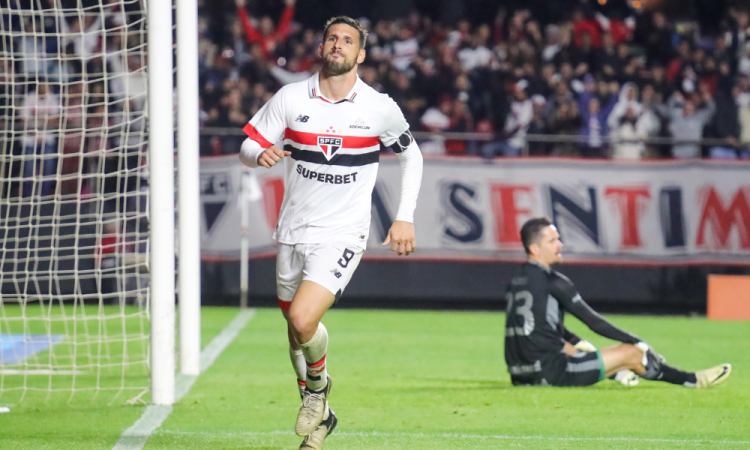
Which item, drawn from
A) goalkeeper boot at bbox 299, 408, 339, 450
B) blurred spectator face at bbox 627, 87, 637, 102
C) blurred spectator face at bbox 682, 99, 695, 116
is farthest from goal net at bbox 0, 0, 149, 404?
blurred spectator face at bbox 682, 99, 695, 116

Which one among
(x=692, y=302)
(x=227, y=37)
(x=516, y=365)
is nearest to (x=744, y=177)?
(x=692, y=302)

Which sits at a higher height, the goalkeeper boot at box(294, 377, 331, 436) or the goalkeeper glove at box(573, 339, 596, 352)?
the goalkeeper boot at box(294, 377, 331, 436)

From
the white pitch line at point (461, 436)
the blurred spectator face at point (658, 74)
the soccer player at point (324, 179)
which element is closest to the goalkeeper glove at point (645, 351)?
the white pitch line at point (461, 436)

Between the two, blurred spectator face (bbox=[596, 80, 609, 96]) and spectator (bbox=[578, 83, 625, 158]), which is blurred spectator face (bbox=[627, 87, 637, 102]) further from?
blurred spectator face (bbox=[596, 80, 609, 96])

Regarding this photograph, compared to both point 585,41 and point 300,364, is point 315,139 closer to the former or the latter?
point 300,364

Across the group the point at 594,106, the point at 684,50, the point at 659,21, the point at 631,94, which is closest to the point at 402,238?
the point at 594,106

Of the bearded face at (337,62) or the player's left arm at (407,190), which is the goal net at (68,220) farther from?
the bearded face at (337,62)

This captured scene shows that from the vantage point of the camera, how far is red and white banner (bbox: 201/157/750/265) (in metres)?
14.2

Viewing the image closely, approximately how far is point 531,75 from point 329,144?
12135mm

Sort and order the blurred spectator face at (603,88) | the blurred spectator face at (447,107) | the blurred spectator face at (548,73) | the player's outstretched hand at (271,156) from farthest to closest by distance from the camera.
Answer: the blurred spectator face at (548,73) → the blurred spectator face at (447,107) → the blurred spectator face at (603,88) → the player's outstretched hand at (271,156)

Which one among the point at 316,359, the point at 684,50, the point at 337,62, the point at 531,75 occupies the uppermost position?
the point at 684,50

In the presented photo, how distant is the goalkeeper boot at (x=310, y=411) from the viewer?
5.32 meters

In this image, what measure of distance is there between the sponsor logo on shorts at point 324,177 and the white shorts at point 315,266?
1.13 feet

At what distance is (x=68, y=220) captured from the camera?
13.6 metres
